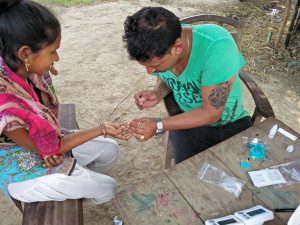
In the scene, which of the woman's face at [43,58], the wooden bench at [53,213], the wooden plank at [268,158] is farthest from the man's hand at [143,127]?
the woman's face at [43,58]

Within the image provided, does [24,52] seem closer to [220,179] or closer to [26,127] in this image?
[26,127]

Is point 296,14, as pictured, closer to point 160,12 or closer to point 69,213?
point 160,12

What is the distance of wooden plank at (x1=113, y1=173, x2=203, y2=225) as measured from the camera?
1.50 meters

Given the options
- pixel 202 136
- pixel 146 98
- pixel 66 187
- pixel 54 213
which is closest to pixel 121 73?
pixel 146 98

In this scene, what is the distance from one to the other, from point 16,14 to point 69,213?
1.10m

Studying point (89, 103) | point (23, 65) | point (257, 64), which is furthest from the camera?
point (257, 64)

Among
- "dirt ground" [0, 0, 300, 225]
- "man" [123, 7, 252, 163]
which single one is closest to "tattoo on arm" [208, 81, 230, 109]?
"man" [123, 7, 252, 163]

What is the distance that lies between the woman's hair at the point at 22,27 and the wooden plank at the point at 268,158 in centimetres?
112

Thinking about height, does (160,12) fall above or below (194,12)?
above

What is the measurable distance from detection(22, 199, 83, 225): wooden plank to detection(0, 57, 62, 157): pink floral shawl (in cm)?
31

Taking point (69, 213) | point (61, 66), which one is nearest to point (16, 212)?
point (69, 213)

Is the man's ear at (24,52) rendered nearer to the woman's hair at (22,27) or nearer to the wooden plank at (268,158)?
the woman's hair at (22,27)

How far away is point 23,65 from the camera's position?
1.68m

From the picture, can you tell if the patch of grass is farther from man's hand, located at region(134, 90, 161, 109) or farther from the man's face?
the man's face
